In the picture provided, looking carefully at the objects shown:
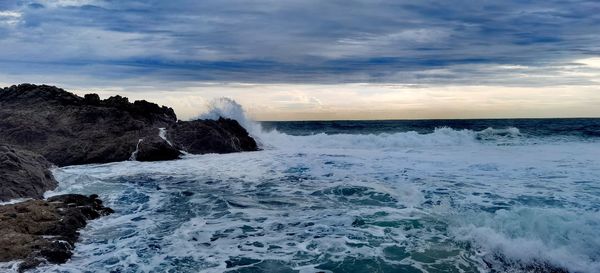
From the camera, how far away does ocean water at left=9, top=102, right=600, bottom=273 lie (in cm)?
616

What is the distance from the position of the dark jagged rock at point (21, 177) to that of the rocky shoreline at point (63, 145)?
0.02m

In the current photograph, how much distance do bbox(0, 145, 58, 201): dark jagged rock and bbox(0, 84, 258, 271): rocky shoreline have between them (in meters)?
0.02

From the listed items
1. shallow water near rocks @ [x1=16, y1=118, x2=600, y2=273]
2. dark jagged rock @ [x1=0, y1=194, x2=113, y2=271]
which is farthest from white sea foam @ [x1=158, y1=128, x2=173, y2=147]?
dark jagged rock @ [x1=0, y1=194, x2=113, y2=271]

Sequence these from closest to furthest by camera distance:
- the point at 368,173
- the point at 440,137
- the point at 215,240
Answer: the point at 215,240 → the point at 368,173 → the point at 440,137

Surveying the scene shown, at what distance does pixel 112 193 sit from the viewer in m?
11.0

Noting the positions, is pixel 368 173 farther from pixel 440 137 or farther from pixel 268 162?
pixel 440 137

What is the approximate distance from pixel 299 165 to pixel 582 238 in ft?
34.1

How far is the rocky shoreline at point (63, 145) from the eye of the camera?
271 inches

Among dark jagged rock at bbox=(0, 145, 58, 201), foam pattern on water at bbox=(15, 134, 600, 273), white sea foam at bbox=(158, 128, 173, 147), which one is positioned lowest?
foam pattern on water at bbox=(15, 134, 600, 273)

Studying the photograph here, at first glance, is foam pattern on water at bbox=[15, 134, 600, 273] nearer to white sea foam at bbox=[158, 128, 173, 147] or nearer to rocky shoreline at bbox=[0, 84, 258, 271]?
rocky shoreline at bbox=[0, 84, 258, 271]

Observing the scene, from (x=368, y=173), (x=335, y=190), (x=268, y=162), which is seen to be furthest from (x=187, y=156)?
(x=335, y=190)

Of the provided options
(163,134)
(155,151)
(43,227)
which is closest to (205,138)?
(163,134)

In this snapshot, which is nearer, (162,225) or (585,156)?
(162,225)

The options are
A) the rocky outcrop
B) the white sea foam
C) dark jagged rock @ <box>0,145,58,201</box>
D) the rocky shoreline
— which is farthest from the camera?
the white sea foam
